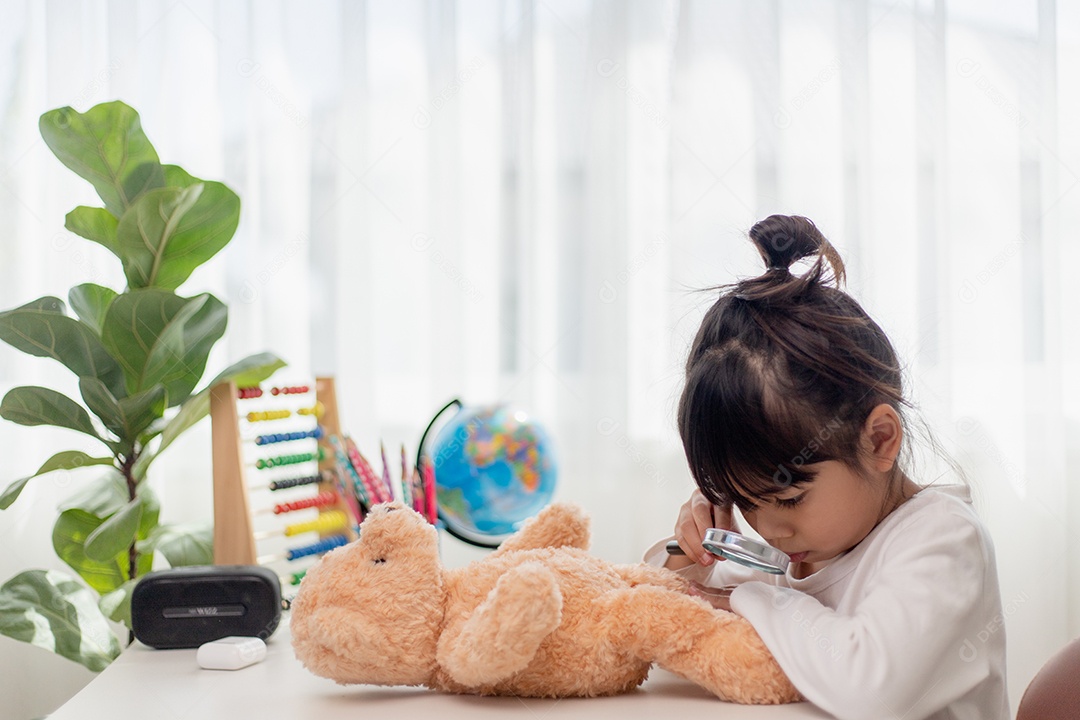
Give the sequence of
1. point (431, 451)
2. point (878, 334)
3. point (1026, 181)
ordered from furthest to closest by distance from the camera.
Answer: point (1026, 181), point (431, 451), point (878, 334)

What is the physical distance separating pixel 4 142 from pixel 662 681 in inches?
67.5

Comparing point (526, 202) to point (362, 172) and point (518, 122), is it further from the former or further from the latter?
point (362, 172)

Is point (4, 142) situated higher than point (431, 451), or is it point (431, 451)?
point (4, 142)

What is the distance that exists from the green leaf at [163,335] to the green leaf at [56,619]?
34cm

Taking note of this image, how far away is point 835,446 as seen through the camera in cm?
78

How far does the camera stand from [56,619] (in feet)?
4.51

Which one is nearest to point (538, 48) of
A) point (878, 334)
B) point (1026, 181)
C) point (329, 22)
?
point (329, 22)

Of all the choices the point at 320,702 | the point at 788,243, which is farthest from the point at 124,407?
the point at 788,243

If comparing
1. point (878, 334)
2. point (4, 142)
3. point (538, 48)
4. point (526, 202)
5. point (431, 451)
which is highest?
point (538, 48)

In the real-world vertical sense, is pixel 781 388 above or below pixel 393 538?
above

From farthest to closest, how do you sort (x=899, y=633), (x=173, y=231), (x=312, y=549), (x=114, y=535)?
1. (x=312, y=549)
2. (x=173, y=231)
3. (x=114, y=535)
4. (x=899, y=633)

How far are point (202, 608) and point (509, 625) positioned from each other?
49 centimetres

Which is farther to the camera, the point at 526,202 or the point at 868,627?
the point at 526,202

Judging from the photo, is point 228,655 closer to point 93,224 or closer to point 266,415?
point 266,415
